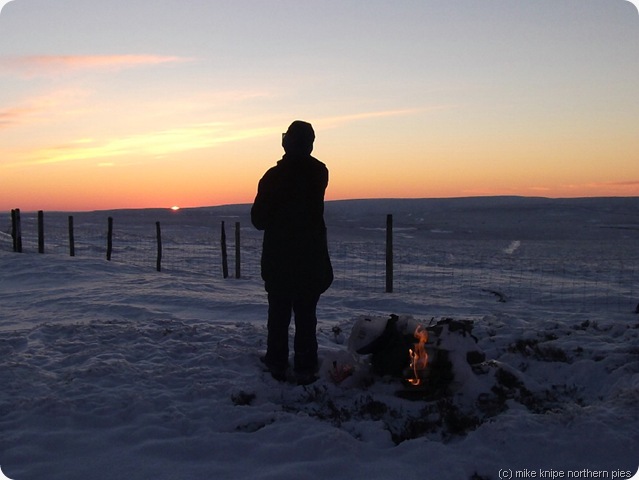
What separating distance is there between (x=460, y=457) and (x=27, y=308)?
8.05m

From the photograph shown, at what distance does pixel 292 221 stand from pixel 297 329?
108 cm

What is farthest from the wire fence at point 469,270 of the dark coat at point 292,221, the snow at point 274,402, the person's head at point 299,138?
the person's head at point 299,138

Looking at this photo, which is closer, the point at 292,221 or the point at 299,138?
the point at 299,138

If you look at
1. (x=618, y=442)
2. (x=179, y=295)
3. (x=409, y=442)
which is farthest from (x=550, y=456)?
(x=179, y=295)

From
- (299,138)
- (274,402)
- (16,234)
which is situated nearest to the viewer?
(274,402)

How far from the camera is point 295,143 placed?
537 centimetres

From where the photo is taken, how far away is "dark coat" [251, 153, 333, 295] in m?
5.42

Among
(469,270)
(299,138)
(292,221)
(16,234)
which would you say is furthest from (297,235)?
(16,234)

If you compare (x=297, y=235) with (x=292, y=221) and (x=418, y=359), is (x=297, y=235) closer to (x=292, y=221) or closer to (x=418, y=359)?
(x=292, y=221)

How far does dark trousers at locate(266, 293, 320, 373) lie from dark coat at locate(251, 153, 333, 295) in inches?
4.8

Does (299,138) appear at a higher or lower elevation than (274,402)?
higher

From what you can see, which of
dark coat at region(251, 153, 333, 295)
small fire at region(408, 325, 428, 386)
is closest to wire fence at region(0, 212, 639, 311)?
small fire at region(408, 325, 428, 386)

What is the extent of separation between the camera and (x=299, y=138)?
17.6ft

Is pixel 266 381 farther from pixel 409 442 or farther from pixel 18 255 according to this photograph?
pixel 18 255
